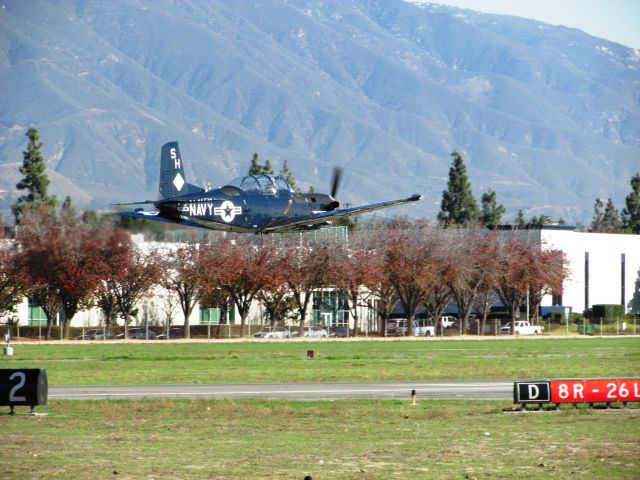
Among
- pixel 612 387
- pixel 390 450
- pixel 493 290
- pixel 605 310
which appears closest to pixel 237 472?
pixel 390 450

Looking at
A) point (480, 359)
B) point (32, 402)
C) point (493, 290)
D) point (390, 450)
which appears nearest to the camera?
point (390, 450)

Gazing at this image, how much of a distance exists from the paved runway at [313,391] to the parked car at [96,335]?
52.9 meters

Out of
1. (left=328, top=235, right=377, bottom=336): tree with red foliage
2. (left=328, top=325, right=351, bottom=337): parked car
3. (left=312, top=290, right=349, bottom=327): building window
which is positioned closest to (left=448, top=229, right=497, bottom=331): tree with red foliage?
(left=328, top=235, right=377, bottom=336): tree with red foliage

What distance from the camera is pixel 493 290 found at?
132 metres

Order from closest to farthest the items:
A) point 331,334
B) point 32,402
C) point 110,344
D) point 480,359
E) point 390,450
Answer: point 390,450 < point 32,402 < point 480,359 < point 110,344 < point 331,334

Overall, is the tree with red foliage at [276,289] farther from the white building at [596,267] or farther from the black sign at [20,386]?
the black sign at [20,386]

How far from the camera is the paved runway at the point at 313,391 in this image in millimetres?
43875

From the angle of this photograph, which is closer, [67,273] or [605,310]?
[67,273]

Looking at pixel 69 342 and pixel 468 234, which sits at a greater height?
pixel 468 234

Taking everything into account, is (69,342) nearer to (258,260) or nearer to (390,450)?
(258,260)

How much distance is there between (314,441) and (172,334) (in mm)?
79085

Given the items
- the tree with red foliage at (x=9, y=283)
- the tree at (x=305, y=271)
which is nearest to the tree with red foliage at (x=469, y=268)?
the tree at (x=305, y=271)

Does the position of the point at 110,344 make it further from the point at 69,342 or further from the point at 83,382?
the point at 83,382

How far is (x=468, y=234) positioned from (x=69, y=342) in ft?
184
